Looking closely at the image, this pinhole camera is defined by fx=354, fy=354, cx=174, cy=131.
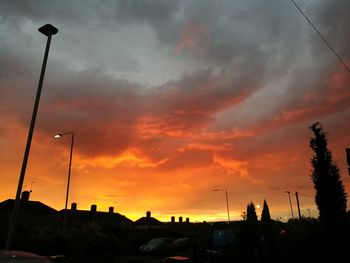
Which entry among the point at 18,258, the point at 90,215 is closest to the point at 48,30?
the point at 18,258

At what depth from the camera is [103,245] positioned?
30.0m

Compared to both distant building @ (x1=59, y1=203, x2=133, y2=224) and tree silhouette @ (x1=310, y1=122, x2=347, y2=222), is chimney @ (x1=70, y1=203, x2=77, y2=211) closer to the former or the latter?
distant building @ (x1=59, y1=203, x2=133, y2=224)

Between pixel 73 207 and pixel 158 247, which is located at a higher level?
pixel 73 207

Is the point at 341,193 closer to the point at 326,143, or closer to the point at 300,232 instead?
the point at 326,143

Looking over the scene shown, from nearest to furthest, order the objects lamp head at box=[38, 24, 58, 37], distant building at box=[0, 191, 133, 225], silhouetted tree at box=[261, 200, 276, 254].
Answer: lamp head at box=[38, 24, 58, 37] < silhouetted tree at box=[261, 200, 276, 254] < distant building at box=[0, 191, 133, 225]

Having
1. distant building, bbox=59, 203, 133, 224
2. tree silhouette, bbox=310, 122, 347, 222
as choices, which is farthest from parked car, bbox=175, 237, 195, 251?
distant building, bbox=59, 203, 133, 224

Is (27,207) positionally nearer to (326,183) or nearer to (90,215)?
(90,215)

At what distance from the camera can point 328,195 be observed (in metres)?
17.6

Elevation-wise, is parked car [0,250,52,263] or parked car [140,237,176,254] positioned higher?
parked car [140,237,176,254]

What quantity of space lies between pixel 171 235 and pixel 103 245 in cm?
2845

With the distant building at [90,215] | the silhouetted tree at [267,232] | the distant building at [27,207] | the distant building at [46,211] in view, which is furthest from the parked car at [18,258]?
the distant building at [90,215]

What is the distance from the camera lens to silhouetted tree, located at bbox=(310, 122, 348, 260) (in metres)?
16.6

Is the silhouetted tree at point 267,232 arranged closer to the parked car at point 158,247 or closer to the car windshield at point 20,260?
the parked car at point 158,247

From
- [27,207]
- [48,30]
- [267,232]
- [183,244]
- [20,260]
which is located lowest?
[20,260]
